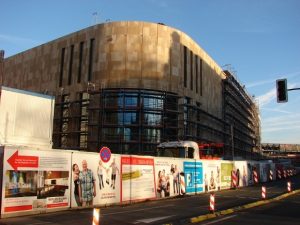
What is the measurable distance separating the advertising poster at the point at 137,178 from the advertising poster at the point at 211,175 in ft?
23.9

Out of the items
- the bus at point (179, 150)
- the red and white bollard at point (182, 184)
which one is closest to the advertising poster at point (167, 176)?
the red and white bollard at point (182, 184)

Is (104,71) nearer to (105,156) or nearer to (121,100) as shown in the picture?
(121,100)

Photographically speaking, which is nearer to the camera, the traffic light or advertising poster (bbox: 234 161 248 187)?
the traffic light

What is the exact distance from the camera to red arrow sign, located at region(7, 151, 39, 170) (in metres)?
15.4

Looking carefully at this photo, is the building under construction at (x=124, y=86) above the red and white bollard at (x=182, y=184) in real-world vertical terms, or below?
above

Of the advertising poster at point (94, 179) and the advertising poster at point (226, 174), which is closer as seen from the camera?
the advertising poster at point (94, 179)

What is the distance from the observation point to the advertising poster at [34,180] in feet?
49.8

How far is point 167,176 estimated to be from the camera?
2477 centimetres

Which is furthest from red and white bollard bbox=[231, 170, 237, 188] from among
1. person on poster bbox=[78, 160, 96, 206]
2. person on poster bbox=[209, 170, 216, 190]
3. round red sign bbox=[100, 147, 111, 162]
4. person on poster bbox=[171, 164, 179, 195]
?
round red sign bbox=[100, 147, 111, 162]

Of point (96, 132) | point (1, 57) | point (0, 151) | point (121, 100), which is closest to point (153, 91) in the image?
point (121, 100)

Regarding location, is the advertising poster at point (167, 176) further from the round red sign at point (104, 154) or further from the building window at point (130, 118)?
the building window at point (130, 118)

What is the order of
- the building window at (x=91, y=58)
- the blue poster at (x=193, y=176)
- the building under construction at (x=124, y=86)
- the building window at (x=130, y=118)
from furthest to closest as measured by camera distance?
the building window at (x=91, y=58)
the building under construction at (x=124, y=86)
the building window at (x=130, y=118)
the blue poster at (x=193, y=176)

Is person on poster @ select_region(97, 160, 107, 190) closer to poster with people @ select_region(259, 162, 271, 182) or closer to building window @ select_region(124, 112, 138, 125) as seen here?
poster with people @ select_region(259, 162, 271, 182)

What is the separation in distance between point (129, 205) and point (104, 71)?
3408 cm
